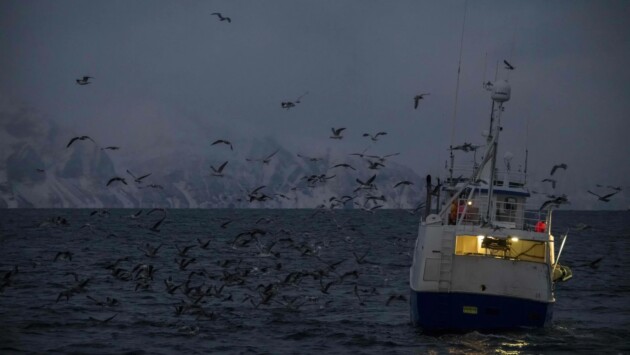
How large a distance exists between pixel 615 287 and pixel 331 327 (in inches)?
1153

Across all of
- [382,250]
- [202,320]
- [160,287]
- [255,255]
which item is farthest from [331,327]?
[382,250]

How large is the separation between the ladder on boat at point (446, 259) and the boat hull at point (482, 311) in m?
0.32

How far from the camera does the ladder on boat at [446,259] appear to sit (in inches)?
1359

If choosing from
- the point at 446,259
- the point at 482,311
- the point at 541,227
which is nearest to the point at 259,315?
the point at 446,259

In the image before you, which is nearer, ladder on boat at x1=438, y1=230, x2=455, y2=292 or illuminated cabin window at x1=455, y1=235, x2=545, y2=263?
ladder on boat at x1=438, y1=230, x2=455, y2=292

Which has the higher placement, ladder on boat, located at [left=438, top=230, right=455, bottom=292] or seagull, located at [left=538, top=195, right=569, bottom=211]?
seagull, located at [left=538, top=195, right=569, bottom=211]

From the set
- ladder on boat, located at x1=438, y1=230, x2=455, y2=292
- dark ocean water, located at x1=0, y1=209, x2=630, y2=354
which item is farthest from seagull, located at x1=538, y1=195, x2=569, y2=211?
ladder on boat, located at x1=438, y1=230, x2=455, y2=292

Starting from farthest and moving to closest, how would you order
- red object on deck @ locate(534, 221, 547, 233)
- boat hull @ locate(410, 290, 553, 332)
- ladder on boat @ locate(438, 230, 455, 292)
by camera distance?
1. red object on deck @ locate(534, 221, 547, 233)
2. ladder on boat @ locate(438, 230, 455, 292)
3. boat hull @ locate(410, 290, 553, 332)

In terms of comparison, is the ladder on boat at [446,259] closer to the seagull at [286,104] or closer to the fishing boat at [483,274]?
the fishing boat at [483,274]

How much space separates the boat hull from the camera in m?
34.2

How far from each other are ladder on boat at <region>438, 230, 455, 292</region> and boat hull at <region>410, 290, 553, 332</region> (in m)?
0.32

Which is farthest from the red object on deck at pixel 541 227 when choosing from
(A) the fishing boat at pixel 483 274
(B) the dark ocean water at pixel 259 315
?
(B) the dark ocean water at pixel 259 315

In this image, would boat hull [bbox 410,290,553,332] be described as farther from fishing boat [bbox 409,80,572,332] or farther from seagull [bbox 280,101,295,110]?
seagull [bbox 280,101,295,110]

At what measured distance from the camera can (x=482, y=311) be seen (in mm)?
34281
